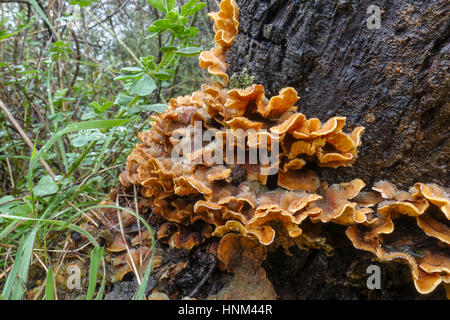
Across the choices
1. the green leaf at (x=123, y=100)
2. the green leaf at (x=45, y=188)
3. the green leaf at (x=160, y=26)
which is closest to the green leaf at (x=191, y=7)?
the green leaf at (x=160, y=26)

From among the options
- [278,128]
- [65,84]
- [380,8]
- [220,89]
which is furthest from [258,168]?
[65,84]

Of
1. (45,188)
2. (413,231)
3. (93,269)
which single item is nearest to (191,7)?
(45,188)

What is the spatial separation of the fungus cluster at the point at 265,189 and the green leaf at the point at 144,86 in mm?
207

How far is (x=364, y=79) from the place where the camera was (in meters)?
1.69

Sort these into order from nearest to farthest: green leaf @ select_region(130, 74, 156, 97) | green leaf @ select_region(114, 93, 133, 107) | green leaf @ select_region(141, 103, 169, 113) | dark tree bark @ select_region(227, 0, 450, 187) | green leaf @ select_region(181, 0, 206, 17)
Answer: dark tree bark @ select_region(227, 0, 450, 187) < green leaf @ select_region(181, 0, 206, 17) < green leaf @ select_region(130, 74, 156, 97) < green leaf @ select_region(141, 103, 169, 113) < green leaf @ select_region(114, 93, 133, 107)

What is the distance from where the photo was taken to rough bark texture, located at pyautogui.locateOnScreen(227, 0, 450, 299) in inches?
60.2

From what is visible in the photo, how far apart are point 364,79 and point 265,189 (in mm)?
831

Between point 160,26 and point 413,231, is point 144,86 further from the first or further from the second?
point 413,231

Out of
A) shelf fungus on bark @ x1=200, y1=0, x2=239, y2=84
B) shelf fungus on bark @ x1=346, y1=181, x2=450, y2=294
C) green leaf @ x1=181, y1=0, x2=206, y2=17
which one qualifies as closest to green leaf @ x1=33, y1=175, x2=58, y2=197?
shelf fungus on bark @ x1=200, y1=0, x2=239, y2=84

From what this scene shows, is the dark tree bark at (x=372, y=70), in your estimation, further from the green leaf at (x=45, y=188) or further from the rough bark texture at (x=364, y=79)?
the green leaf at (x=45, y=188)

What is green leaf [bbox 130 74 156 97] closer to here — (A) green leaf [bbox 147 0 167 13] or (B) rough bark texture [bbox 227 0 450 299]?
(A) green leaf [bbox 147 0 167 13]

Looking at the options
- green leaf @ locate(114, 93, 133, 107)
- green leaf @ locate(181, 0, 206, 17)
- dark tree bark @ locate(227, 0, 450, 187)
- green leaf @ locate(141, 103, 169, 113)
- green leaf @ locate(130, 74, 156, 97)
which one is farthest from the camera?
green leaf @ locate(114, 93, 133, 107)

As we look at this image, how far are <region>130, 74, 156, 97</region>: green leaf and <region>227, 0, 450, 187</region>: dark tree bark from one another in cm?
71
